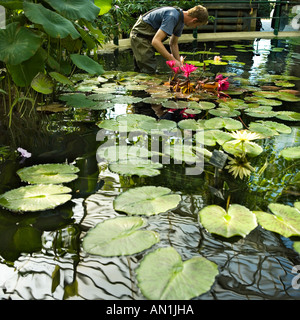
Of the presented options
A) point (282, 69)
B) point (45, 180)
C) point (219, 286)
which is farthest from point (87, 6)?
point (282, 69)

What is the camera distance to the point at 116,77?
3.68 meters

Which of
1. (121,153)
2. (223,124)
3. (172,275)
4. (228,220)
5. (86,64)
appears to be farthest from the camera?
(86,64)

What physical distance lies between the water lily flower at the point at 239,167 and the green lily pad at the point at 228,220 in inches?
12.1

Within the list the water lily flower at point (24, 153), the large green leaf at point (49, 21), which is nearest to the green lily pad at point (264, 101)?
the large green leaf at point (49, 21)

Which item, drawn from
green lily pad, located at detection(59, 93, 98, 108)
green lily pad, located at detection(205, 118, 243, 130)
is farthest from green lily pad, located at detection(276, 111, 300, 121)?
green lily pad, located at detection(59, 93, 98, 108)

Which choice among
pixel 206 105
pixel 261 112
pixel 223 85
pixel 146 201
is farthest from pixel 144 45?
pixel 146 201

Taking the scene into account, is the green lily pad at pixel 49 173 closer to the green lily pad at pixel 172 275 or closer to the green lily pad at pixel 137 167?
the green lily pad at pixel 137 167

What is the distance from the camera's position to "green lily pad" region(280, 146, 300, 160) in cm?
172

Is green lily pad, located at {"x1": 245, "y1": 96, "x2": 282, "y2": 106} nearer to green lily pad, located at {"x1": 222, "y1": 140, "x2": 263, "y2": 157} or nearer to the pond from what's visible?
the pond

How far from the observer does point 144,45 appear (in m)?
3.82

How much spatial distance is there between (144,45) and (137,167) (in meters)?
2.61

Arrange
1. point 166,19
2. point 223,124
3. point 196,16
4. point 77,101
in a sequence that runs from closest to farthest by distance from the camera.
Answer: point 223,124
point 77,101
point 166,19
point 196,16

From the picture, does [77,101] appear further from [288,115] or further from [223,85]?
[288,115]
